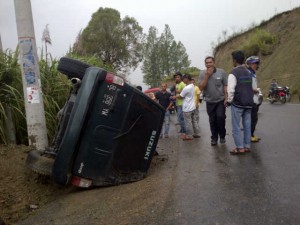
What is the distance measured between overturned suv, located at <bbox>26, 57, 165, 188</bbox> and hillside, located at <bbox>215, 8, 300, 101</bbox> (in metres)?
20.4

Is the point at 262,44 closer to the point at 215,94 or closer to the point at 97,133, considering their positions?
the point at 215,94

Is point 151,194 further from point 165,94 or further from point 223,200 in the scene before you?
point 165,94

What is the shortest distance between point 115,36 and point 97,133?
34798 millimetres

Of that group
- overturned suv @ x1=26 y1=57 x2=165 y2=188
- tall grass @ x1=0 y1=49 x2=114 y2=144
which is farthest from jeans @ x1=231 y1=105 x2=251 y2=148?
tall grass @ x1=0 y1=49 x2=114 y2=144

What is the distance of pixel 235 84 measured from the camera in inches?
271

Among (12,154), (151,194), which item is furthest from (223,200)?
(12,154)

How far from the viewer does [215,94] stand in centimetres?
789

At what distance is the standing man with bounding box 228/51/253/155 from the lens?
6.85 meters

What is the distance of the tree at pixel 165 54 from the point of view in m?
71.2

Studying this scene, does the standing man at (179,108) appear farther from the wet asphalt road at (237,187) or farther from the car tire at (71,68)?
the car tire at (71,68)

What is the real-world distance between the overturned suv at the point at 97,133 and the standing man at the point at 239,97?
1.97m

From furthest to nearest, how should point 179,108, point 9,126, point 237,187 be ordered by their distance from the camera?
1. point 179,108
2. point 9,126
3. point 237,187

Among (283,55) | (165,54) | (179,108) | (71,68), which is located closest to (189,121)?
(179,108)

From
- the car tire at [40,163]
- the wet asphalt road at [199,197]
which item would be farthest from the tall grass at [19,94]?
the wet asphalt road at [199,197]
